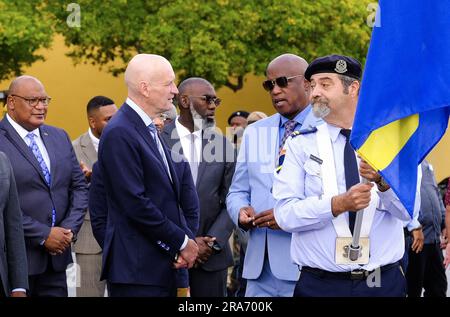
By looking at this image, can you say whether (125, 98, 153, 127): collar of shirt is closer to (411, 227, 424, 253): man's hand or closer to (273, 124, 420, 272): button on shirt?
(273, 124, 420, 272): button on shirt

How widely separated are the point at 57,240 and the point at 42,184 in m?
0.49

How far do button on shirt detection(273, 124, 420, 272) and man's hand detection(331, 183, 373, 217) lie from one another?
80mm

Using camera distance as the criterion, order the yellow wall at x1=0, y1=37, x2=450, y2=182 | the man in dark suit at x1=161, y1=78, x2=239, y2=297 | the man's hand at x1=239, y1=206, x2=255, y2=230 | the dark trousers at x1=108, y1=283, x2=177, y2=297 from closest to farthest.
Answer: the dark trousers at x1=108, y1=283, x2=177, y2=297
the man's hand at x1=239, y1=206, x2=255, y2=230
the man in dark suit at x1=161, y1=78, x2=239, y2=297
the yellow wall at x1=0, y1=37, x2=450, y2=182

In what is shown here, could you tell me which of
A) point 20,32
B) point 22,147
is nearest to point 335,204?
point 22,147

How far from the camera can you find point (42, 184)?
866 centimetres

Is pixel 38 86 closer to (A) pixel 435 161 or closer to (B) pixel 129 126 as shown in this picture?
(B) pixel 129 126

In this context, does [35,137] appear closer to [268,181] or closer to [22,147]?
[22,147]

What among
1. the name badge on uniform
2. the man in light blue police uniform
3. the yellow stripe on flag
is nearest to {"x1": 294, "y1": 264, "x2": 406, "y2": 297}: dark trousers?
the man in light blue police uniform

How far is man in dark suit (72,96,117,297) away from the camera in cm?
1025

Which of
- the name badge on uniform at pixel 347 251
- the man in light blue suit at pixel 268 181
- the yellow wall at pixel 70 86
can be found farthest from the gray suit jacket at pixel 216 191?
the yellow wall at pixel 70 86

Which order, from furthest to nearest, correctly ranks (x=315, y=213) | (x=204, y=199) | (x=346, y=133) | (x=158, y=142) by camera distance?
1. (x=204, y=199)
2. (x=158, y=142)
3. (x=346, y=133)
4. (x=315, y=213)

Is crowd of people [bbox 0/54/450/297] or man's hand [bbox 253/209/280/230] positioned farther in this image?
man's hand [bbox 253/209/280/230]

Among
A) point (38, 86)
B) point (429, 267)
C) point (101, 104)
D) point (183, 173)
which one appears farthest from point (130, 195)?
point (429, 267)

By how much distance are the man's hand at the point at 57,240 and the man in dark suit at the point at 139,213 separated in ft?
5.28
